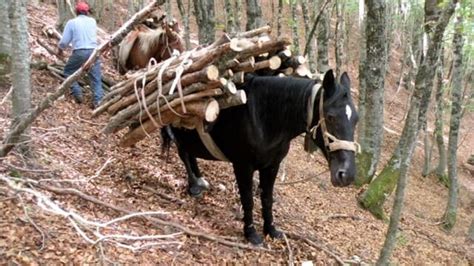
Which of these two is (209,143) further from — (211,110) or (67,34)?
(67,34)

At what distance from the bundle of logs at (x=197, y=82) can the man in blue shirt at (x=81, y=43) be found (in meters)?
2.41

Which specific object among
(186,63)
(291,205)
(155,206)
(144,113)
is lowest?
(291,205)

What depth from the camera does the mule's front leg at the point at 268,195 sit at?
18.6 feet

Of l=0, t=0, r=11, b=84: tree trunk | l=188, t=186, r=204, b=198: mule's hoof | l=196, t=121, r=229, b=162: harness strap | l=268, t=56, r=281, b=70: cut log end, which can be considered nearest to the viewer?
l=268, t=56, r=281, b=70: cut log end

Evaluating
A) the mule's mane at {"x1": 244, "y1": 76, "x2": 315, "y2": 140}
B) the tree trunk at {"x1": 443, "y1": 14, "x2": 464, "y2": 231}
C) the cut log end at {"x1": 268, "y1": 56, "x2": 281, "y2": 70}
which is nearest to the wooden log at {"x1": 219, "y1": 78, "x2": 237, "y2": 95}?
the mule's mane at {"x1": 244, "y1": 76, "x2": 315, "y2": 140}

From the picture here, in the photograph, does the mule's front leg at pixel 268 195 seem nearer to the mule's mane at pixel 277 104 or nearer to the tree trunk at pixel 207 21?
the mule's mane at pixel 277 104

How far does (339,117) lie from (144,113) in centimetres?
223

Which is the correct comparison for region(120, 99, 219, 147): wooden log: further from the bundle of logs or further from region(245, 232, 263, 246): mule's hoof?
region(245, 232, 263, 246): mule's hoof

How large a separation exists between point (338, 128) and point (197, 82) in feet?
4.85

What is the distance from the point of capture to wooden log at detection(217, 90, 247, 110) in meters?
4.80

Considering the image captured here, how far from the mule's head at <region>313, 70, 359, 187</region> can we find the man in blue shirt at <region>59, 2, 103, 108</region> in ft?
15.3

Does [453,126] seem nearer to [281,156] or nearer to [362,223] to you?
[362,223]

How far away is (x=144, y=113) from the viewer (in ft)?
18.0

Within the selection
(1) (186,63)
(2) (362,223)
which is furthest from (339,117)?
(2) (362,223)
